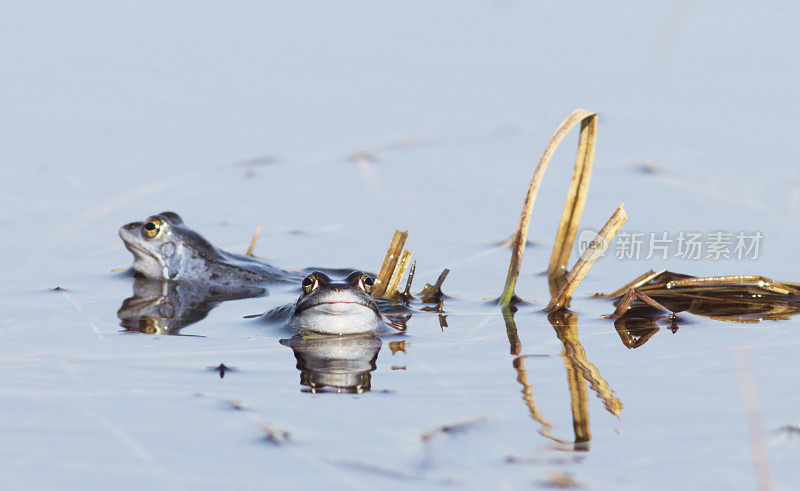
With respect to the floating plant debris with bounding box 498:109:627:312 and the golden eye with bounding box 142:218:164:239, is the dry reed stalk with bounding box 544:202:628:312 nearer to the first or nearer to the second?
the floating plant debris with bounding box 498:109:627:312

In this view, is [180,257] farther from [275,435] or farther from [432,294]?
[275,435]

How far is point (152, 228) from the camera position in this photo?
804 cm

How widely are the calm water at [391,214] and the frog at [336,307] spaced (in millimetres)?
251

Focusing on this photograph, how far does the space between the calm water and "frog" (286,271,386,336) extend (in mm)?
251

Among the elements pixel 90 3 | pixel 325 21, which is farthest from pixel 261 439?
pixel 90 3

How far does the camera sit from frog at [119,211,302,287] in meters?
7.86

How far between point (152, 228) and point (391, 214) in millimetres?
2044

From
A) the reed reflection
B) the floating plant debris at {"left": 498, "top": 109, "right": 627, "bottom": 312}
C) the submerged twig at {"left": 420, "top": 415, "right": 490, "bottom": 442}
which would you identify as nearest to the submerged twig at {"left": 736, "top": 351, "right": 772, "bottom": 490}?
the reed reflection

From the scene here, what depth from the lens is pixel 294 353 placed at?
5785 millimetres

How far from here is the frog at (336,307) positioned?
6.04 meters

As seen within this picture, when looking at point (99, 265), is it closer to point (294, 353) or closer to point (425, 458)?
point (294, 353)

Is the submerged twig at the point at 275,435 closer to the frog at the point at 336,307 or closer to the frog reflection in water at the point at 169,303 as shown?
the frog at the point at 336,307

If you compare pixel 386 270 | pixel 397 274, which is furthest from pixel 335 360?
pixel 386 270

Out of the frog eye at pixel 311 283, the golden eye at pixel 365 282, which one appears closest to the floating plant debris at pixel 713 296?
the golden eye at pixel 365 282
